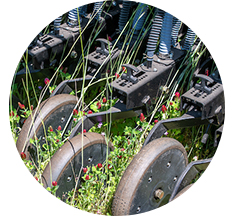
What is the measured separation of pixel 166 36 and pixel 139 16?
42 centimetres

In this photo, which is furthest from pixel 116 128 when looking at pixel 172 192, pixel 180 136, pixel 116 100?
pixel 172 192

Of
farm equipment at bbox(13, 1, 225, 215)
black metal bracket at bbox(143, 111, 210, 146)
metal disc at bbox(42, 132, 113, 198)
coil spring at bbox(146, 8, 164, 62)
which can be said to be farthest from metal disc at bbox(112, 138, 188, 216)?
coil spring at bbox(146, 8, 164, 62)

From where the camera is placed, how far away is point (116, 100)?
2871mm

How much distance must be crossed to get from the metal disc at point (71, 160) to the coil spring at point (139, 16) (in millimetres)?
1031

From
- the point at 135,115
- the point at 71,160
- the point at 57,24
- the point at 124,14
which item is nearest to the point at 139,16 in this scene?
the point at 124,14

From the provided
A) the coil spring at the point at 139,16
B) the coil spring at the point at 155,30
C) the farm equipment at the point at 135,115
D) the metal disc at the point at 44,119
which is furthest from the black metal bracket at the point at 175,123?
the coil spring at the point at 139,16

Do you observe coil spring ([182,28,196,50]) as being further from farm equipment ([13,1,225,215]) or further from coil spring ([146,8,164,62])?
coil spring ([146,8,164,62])

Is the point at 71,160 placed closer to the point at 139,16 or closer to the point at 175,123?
the point at 175,123

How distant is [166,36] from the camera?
2674 millimetres

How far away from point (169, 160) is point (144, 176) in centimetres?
24

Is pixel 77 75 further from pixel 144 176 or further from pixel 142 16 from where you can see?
pixel 144 176

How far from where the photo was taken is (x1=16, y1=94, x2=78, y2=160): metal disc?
2.54 metres

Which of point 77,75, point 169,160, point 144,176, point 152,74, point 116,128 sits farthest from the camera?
point 77,75

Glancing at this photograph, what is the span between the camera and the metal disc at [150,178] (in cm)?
216
